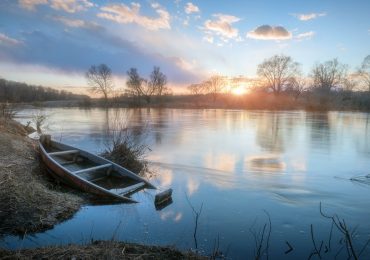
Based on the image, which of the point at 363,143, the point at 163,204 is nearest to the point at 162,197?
the point at 163,204

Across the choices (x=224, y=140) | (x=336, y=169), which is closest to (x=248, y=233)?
(x=336, y=169)

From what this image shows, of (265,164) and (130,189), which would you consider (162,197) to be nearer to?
(130,189)

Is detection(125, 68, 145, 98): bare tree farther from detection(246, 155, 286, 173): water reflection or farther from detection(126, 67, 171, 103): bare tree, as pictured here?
detection(246, 155, 286, 173): water reflection

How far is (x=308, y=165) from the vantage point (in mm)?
10469

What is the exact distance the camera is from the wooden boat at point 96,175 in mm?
6684

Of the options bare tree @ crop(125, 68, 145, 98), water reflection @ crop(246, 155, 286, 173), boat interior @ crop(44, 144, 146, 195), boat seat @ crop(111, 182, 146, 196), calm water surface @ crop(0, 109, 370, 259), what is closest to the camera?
calm water surface @ crop(0, 109, 370, 259)

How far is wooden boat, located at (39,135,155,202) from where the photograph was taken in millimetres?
6684

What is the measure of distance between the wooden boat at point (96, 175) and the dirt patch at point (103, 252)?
2.44 m

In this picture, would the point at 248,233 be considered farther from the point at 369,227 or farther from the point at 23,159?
the point at 23,159

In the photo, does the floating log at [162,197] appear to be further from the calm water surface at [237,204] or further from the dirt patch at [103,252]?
the dirt patch at [103,252]

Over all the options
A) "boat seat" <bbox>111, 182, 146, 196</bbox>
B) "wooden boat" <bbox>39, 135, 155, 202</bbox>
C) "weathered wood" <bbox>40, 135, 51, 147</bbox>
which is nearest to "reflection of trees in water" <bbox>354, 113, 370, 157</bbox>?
"boat seat" <bbox>111, 182, 146, 196</bbox>

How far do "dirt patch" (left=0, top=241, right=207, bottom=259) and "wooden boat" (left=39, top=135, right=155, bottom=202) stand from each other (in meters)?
2.44

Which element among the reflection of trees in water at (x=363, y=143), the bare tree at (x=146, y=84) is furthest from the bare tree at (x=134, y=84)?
the reflection of trees in water at (x=363, y=143)

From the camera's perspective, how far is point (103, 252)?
3.69 meters
